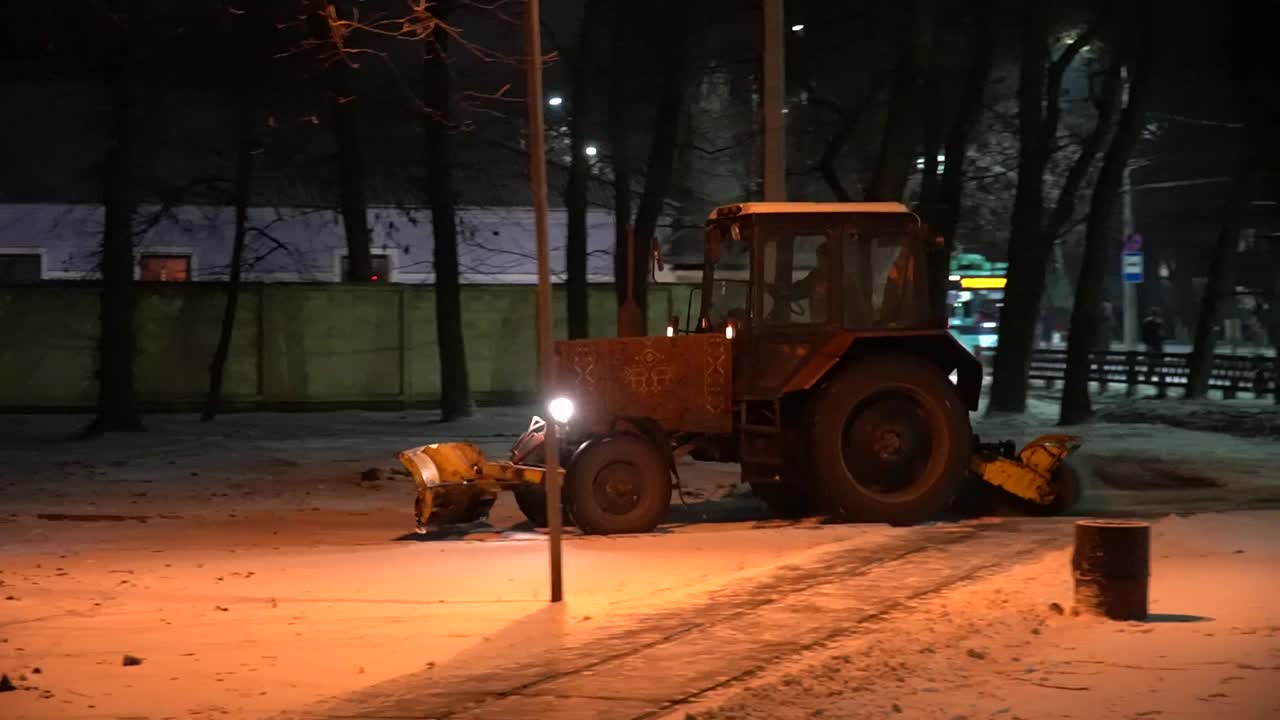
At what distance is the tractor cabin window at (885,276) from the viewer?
1445cm

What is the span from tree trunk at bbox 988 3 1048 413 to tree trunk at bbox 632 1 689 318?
19.2 ft

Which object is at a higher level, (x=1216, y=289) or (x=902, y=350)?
(x=1216, y=289)

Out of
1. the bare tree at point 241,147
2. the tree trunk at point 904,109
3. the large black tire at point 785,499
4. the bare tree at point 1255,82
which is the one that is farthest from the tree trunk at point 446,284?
the bare tree at point 1255,82

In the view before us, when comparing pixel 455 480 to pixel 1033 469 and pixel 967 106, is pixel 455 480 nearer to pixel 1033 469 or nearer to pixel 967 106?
pixel 1033 469

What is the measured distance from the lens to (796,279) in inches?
571

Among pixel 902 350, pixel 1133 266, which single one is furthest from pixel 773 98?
pixel 1133 266

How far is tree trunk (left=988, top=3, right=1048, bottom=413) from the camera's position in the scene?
2681cm

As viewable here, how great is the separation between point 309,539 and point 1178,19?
1686 centimetres

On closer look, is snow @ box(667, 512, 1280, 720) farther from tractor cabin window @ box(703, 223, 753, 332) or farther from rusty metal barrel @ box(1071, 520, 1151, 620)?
tractor cabin window @ box(703, 223, 753, 332)

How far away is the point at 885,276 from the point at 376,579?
18.5 feet

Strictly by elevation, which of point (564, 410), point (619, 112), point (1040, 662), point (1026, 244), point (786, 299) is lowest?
point (1040, 662)

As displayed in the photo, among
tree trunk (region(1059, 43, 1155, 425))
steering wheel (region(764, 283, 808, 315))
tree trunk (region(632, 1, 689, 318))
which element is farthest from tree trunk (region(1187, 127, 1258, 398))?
steering wheel (region(764, 283, 808, 315))

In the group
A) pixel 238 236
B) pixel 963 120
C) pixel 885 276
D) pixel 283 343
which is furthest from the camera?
pixel 283 343

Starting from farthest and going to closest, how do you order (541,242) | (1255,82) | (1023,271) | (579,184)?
(579,184)
(1023,271)
(1255,82)
(541,242)
